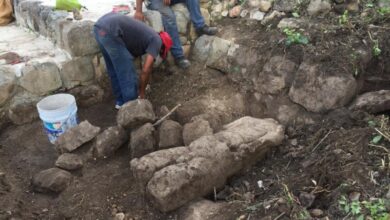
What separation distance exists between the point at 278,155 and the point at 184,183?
3.64ft

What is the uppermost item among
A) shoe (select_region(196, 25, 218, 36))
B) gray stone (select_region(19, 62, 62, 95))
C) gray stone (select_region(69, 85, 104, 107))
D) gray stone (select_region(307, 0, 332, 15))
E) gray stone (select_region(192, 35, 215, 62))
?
gray stone (select_region(307, 0, 332, 15))

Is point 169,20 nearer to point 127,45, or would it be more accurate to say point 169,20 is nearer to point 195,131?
point 127,45

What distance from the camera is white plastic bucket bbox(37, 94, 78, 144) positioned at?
4.25 meters

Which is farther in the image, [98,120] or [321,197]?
[98,120]

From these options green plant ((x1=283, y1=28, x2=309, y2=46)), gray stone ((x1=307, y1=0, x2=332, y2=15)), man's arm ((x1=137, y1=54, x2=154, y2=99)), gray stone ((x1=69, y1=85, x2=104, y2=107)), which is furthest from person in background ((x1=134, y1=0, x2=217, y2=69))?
gray stone ((x1=307, y1=0, x2=332, y2=15))

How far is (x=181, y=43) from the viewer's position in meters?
5.51

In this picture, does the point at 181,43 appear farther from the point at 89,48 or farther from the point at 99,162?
the point at 99,162

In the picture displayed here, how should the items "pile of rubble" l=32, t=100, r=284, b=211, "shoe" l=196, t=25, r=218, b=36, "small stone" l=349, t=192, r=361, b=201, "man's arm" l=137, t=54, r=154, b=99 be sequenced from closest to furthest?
"small stone" l=349, t=192, r=361, b=201, "pile of rubble" l=32, t=100, r=284, b=211, "man's arm" l=137, t=54, r=154, b=99, "shoe" l=196, t=25, r=218, b=36

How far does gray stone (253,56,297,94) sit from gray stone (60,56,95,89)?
6.62 ft

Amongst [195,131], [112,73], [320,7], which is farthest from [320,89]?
[112,73]

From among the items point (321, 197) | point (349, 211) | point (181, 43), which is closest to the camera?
point (349, 211)

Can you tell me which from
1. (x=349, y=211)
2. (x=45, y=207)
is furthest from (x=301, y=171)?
(x=45, y=207)

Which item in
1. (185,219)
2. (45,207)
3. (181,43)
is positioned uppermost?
(181,43)

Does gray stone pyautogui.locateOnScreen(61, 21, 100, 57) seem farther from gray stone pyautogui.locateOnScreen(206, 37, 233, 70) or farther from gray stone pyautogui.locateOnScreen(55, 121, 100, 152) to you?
gray stone pyautogui.locateOnScreen(206, 37, 233, 70)
